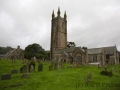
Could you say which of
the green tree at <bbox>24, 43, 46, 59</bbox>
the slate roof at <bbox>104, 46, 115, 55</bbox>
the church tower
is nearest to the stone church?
the slate roof at <bbox>104, 46, 115, 55</bbox>

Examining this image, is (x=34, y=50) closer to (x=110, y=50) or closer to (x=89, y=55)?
(x=89, y=55)

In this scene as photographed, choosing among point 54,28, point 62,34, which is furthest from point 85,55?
point 54,28

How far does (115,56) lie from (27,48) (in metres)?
48.2

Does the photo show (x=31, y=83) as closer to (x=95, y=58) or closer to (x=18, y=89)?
(x=18, y=89)

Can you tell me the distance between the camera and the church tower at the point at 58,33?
5730cm

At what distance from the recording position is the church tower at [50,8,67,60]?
2256 inches

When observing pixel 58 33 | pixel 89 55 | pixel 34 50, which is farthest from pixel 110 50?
pixel 34 50

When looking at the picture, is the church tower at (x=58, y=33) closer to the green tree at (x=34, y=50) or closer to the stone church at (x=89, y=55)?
the stone church at (x=89, y=55)

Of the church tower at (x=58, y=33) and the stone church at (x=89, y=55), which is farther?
the church tower at (x=58, y=33)

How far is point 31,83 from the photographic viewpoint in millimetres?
12227

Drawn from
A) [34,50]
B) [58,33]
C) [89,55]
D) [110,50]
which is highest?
[58,33]

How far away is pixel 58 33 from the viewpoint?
188ft

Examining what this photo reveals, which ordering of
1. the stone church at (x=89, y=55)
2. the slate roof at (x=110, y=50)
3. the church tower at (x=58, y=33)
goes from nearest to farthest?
the stone church at (x=89, y=55), the slate roof at (x=110, y=50), the church tower at (x=58, y=33)

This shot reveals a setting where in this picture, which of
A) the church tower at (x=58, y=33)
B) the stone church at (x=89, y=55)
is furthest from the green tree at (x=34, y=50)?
the stone church at (x=89, y=55)
